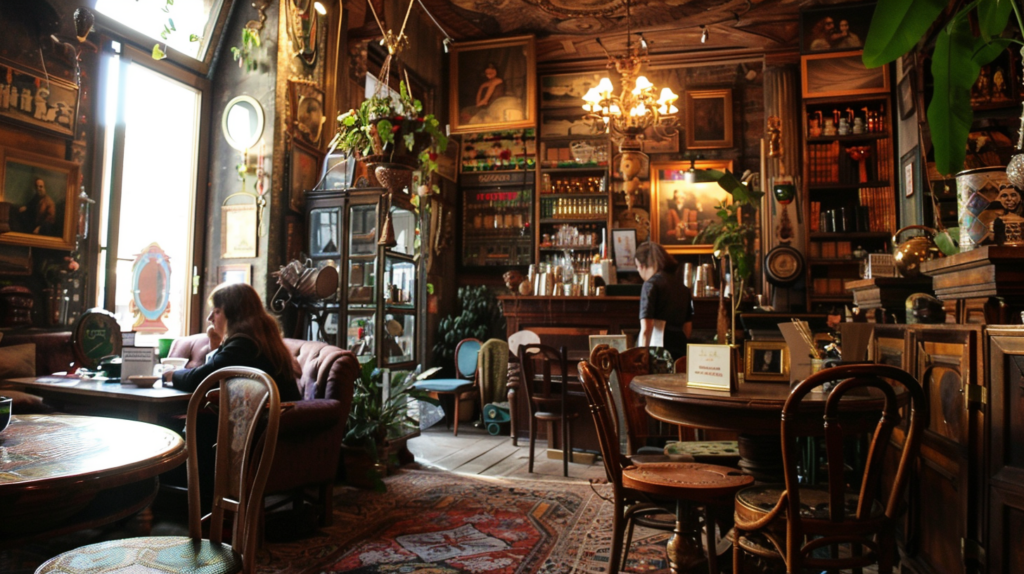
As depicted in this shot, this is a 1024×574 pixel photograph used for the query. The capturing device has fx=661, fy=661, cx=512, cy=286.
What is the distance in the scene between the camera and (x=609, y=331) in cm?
596

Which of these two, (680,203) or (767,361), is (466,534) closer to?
(767,361)

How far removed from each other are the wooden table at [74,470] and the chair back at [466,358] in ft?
17.1

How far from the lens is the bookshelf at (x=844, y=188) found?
24.4 ft

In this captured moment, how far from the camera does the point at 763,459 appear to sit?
2.73 meters

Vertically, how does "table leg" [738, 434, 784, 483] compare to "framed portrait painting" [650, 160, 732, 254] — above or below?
below

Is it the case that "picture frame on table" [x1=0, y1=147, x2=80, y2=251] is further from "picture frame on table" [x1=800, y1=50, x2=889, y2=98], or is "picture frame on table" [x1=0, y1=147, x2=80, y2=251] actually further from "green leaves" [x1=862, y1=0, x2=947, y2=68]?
"picture frame on table" [x1=800, y1=50, x2=889, y2=98]

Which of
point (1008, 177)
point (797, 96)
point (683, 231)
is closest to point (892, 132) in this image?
point (797, 96)

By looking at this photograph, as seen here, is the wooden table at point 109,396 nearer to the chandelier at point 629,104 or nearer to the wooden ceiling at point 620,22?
the chandelier at point 629,104

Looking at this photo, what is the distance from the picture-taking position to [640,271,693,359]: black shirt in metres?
4.77

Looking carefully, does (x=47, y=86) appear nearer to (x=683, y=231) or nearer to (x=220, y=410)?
(x=220, y=410)

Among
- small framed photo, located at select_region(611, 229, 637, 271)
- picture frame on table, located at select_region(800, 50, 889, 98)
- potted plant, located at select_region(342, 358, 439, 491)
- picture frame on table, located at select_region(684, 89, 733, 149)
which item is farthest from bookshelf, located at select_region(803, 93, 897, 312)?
potted plant, located at select_region(342, 358, 439, 491)

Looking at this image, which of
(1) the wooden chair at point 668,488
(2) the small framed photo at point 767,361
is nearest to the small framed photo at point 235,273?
(1) the wooden chair at point 668,488

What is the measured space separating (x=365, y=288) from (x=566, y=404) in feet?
5.67

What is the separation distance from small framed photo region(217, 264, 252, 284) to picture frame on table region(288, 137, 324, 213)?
60 centimetres
